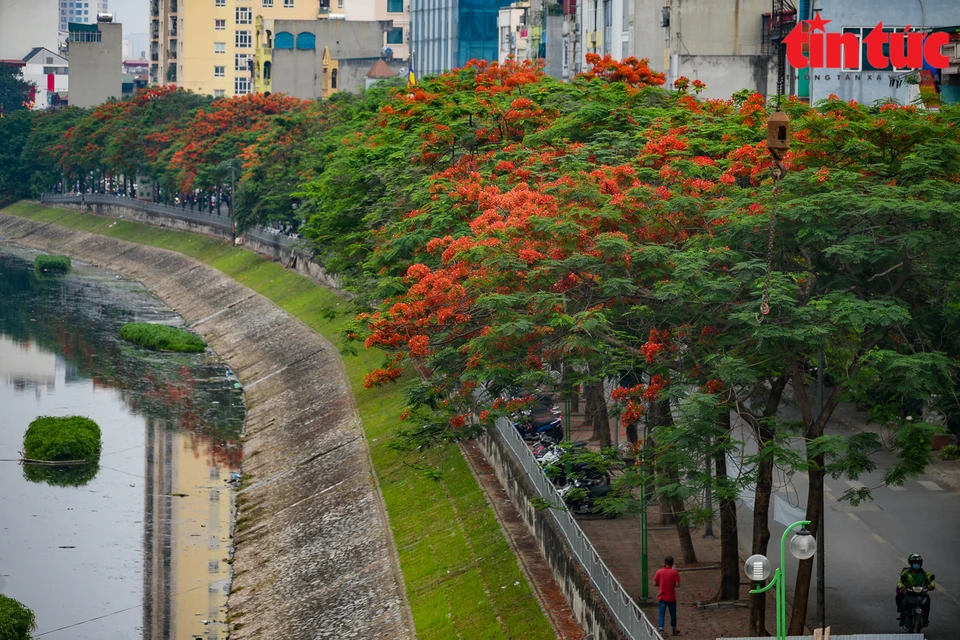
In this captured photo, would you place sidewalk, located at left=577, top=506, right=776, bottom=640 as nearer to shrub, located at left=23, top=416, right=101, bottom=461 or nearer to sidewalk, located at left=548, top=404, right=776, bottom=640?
sidewalk, located at left=548, top=404, right=776, bottom=640

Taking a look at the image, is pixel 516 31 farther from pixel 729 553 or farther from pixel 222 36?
pixel 729 553

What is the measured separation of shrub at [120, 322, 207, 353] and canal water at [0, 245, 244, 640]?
932mm

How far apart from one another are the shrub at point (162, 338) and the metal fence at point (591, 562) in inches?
1846

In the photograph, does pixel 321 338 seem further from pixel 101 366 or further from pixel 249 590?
pixel 249 590

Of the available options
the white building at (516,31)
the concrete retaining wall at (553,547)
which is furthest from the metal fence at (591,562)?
the white building at (516,31)

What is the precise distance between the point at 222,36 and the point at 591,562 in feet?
570

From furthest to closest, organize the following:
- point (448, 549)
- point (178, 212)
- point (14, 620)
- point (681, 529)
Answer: point (178, 212) < point (448, 549) < point (14, 620) < point (681, 529)

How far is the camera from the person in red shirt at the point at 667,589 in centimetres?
3162

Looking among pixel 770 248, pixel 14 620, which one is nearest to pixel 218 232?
pixel 14 620

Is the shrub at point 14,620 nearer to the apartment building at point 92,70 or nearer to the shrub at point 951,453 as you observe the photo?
the shrub at point 951,453

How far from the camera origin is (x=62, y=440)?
60281 mm

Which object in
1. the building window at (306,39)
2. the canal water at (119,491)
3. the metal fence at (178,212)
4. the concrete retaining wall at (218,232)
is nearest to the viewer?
the canal water at (119,491)

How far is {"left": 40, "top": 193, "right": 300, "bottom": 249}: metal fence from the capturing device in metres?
106

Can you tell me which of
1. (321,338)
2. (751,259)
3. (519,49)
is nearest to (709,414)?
(751,259)
